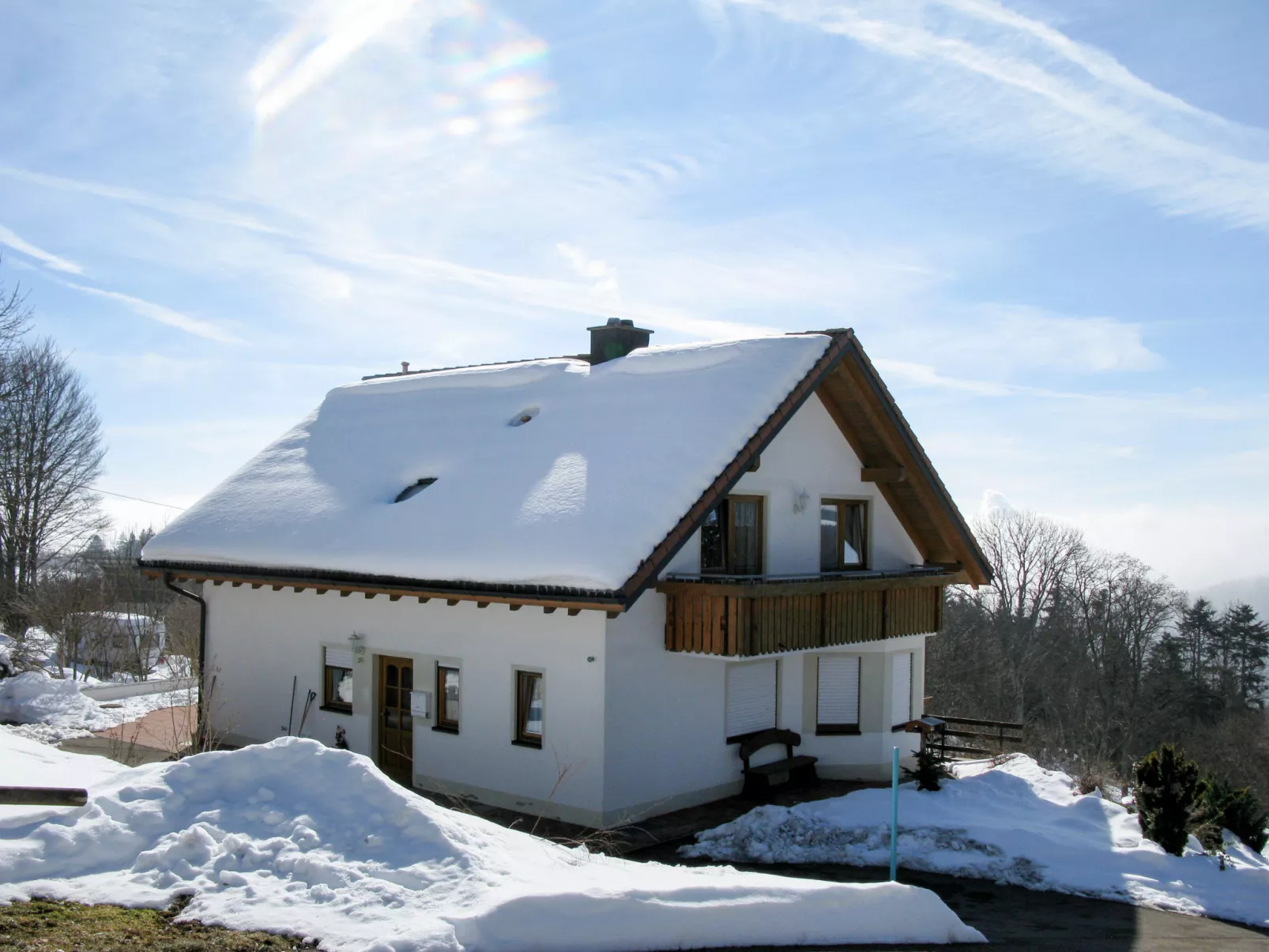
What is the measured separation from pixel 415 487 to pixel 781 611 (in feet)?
20.3

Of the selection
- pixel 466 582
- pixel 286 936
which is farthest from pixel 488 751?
pixel 286 936

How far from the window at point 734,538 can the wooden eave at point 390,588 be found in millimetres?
2805

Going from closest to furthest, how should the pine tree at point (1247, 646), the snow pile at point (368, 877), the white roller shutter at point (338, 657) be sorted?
the snow pile at point (368, 877), the white roller shutter at point (338, 657), the pine tree at point (1247, 646)

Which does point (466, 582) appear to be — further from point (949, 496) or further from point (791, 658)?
point (949, 496)

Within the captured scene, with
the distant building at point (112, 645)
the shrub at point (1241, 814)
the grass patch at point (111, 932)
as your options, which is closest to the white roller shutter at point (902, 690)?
the shrub at point (1241, 814)

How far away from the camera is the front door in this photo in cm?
1473

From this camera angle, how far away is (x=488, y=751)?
13555mm

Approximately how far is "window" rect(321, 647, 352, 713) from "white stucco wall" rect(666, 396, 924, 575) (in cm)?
561

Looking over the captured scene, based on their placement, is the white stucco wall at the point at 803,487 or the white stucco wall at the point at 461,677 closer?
the white stucco wall at the point at 461,677

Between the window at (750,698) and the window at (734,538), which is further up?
the window at (734,538)

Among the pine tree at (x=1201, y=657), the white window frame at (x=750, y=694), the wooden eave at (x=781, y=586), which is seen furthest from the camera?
the pine tree at (x=1201, y=657)

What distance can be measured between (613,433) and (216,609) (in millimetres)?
8078

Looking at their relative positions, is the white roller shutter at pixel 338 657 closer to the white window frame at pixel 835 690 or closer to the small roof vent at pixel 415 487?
the small roof vent at pixel 415 487

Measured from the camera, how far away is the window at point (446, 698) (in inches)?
558
